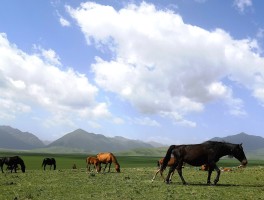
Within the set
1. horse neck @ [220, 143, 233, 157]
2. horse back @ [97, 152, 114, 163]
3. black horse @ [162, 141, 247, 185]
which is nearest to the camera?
black horse @ [162, 141, 247, 185]

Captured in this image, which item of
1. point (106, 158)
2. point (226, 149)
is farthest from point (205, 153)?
point (106, 158)

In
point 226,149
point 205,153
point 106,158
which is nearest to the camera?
point 205,153

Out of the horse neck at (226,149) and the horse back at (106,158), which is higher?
the horse neck at (226,149)

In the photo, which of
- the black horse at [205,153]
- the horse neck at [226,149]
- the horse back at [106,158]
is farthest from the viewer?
the horse back at [106,158]

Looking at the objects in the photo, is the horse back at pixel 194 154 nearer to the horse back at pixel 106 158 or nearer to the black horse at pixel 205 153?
the black horse at pixel 205 153

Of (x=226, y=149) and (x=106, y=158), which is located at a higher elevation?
(x=226, y=149)

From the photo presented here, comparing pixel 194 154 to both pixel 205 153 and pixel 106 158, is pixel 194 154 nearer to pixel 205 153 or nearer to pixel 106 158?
pixel 205 153

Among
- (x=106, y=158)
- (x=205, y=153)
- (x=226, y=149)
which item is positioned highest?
(x=226, y=149)

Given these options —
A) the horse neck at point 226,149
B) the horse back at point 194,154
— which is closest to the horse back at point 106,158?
the horse back at point 194,154

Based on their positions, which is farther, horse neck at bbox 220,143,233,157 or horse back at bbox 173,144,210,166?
horse neck at bbox 220,143,233,157

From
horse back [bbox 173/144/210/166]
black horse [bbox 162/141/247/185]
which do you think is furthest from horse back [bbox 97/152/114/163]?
horse back [bbox 173/144/210/166]

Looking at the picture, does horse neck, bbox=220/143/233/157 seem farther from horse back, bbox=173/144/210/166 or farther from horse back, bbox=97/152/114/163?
horse back, bbox=97/152/114/163

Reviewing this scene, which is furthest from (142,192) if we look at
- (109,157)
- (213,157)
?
(109,157)

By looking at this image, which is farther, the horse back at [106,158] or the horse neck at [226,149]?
the horse back at [106,158]
